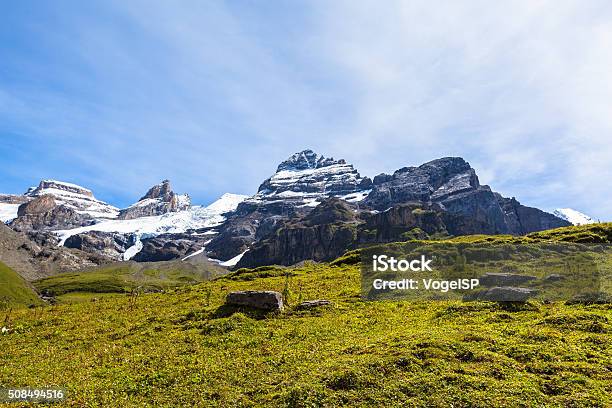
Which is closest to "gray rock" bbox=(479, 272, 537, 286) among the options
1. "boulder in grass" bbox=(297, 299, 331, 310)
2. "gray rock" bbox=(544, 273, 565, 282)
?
"gray rock" bbox=(544, 273, 565, 282)

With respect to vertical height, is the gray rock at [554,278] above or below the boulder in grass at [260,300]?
above

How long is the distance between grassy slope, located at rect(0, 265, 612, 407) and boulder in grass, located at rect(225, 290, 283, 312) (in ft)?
4.23

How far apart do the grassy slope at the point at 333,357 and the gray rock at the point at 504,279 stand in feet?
26.5

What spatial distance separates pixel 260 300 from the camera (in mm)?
36812

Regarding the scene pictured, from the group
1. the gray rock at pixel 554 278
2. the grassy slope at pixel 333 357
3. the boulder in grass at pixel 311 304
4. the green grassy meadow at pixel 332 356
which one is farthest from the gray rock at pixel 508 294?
the boulder in grass at pixel 311 304

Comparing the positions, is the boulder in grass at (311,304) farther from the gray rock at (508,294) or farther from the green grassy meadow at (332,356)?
the gray rock at (508,294)

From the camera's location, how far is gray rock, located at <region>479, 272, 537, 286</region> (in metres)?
41.6

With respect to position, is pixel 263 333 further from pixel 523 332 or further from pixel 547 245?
pixel 547 245

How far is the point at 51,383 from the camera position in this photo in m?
23.9

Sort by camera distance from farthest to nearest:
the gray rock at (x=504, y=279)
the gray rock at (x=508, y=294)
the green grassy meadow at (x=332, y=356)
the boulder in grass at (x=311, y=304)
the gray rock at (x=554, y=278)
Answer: the gray rock at (x=554, y=278)
the gray rock at (x=504, y=279)
the boulder in grass at (x=311, y=304)
the gray rock at (x=508, y=294)
the green grassy meadow at (x=332, y=356)

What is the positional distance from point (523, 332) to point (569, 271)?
2508 centimetres

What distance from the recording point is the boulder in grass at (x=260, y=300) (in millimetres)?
36375

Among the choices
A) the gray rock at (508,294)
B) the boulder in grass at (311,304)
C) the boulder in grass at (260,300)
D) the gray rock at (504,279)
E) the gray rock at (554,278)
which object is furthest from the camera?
the gray rock at (554,278)

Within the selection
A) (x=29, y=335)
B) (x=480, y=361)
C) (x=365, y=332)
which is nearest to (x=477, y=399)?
(x=480, y=361)
